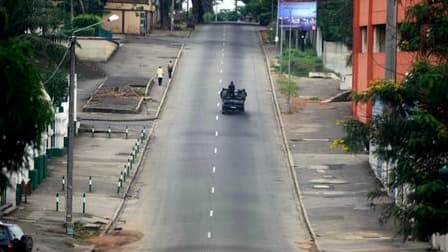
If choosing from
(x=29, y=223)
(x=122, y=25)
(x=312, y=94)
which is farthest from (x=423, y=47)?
(x=122, y=25)

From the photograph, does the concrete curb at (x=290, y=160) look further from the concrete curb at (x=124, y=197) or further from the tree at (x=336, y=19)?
the concrete curb at (x=124, y=197)

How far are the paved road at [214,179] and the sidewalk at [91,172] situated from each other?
116cm

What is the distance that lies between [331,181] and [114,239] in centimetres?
1588

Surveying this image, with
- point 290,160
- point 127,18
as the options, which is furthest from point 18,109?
point 127,18

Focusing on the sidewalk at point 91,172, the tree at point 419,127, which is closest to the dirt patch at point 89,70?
the sidewalk at point 91,172

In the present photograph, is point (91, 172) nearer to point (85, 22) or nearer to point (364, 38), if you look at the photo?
point (364, 38)

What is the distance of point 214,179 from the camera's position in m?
54.9

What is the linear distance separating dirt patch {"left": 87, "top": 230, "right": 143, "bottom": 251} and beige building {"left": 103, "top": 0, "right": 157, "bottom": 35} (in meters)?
72.1

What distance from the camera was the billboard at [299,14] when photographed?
95.6 metres

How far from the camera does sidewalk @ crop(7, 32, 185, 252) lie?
42.6m

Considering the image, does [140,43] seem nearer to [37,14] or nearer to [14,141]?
[37,14]

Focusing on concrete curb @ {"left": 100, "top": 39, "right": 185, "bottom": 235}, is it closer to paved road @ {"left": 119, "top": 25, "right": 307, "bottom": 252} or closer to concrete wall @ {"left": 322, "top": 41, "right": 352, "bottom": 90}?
paved road @ {"left": 119, "top": 25, "right": 307, "bottom": 252}

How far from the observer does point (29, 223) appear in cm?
4316

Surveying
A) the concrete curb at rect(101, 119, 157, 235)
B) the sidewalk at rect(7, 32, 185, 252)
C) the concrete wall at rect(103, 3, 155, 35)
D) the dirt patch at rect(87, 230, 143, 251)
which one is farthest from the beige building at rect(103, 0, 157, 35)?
the dirt patch at rect(87, 230, 143, 251)
